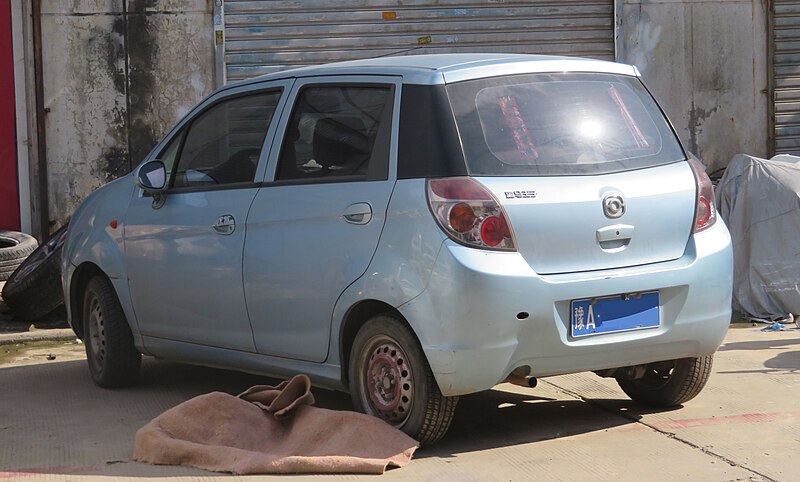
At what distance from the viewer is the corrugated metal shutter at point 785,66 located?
43.4 feet

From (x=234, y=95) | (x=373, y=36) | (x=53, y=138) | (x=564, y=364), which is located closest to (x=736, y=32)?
(x=373, y=36)

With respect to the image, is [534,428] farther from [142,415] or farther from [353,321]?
[142,415]

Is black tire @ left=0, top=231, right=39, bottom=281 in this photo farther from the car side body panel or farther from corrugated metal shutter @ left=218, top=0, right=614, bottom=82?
the car side body panel

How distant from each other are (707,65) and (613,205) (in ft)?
27.7

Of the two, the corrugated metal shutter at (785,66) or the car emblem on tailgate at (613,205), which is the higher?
the corrugated metal shutter at (785,66)

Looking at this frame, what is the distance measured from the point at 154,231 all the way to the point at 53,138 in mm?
6083

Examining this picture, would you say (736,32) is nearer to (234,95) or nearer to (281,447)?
(234,95)

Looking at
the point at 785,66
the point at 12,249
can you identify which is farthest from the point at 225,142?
the point at 785,66

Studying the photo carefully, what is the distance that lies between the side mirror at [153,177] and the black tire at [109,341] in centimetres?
80

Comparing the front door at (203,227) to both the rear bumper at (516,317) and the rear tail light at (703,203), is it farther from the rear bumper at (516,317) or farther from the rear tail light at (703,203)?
the rear tail light at (703,203)

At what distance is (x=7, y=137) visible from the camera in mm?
12266

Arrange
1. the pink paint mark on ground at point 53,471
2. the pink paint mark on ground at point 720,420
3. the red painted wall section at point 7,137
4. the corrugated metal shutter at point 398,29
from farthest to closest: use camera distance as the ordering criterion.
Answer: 1. the corrugated metal shutter at point 398,29
2. the red painted wall section at point 7,137
3. the pink paint mark on ground at point 720,420
4. the pink paint mark on ground at point 53,471

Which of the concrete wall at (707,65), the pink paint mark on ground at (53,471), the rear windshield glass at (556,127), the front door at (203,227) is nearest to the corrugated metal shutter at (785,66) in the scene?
the concrete wall at (707,65)

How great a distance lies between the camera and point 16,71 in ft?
40.2
